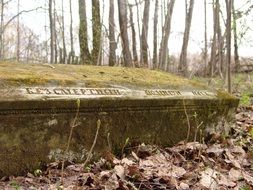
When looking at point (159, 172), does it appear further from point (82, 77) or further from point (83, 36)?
point (83, 36)

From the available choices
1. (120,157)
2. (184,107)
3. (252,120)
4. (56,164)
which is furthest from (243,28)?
(56,164)

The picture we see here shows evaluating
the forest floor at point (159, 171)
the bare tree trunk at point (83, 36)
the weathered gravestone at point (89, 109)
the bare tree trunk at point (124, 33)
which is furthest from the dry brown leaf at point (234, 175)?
the bare tree trunk at point (83, 36)

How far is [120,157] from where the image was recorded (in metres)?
4.00

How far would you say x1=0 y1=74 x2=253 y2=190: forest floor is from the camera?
3.01 metres

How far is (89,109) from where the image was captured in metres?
3.71

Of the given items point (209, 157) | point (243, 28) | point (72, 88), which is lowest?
point (209, 157)

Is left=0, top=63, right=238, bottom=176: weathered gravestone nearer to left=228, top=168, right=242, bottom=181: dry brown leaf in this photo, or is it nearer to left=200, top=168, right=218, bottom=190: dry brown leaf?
left=200, top=168, right=218, bottom=190: dry brown leaf

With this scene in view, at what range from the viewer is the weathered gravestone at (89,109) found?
330 centimetres

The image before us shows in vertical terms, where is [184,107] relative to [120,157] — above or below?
above

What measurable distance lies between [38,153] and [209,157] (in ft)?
5.80

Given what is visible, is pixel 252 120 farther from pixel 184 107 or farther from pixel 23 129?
pixel 23 129

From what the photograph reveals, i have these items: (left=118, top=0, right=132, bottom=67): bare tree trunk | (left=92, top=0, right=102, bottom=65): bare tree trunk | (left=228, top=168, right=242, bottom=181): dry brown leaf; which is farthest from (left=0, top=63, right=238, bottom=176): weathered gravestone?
(left=92, top=0, right=102, bottom=65): bare tree trunk

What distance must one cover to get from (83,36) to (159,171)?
1002 centimetres

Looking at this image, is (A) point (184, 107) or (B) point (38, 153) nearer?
(B) point (38, 153)
